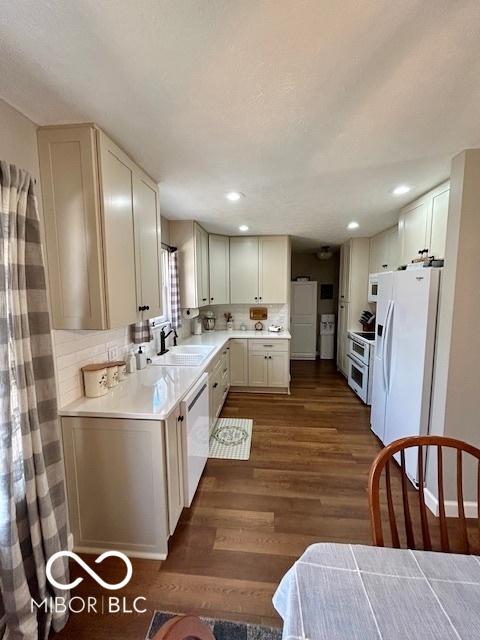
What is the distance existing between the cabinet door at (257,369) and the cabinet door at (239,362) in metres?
0.06

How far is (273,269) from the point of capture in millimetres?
4453

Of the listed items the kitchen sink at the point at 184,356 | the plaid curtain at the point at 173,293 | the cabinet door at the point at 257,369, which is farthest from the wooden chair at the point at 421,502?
the cabinet door at the point at 257,369

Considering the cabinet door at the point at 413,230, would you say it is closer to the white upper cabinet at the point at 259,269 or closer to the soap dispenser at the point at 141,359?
the white upper cabinet at the point at 259,269

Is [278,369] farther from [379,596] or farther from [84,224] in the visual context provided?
[379,596]

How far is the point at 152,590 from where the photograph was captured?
148 cm

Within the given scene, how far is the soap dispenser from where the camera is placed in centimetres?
246

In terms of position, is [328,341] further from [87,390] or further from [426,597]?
[426,597]

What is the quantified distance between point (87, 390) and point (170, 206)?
198cm

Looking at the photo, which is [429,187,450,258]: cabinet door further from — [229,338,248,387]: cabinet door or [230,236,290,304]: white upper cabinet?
[229,338,248,387]: cabinet door

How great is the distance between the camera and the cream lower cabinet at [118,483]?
1.58 m

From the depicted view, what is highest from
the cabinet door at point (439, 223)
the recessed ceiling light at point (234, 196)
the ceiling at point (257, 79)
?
the recessed ceiling light at point (234, 196)

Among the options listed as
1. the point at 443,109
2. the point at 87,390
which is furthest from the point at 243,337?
the point at 443,109

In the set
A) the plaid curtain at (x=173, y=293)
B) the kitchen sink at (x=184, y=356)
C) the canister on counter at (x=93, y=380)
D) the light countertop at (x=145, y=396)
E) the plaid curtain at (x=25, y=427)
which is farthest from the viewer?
the plaid curtain at (x=173, y=293)

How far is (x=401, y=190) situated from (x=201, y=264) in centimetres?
234
